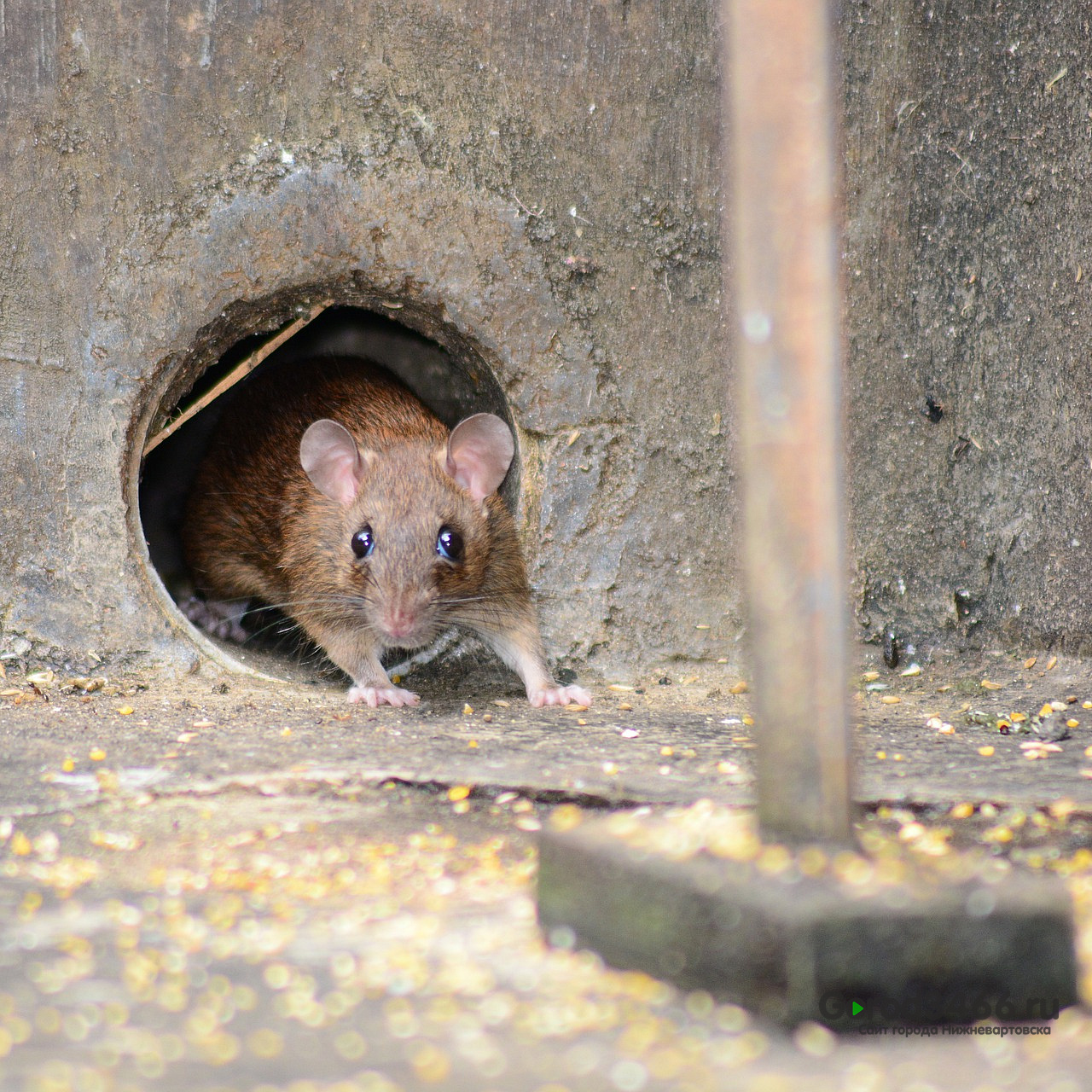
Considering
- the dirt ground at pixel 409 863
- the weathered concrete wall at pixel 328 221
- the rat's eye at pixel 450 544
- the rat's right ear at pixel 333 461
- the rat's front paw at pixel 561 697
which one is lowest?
the dirt ground at pixel 409 863

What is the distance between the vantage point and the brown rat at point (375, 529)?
187 inches

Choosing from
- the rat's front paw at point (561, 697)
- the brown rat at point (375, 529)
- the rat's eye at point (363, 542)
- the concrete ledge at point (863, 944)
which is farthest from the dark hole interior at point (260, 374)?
the concrete ledge at point (863, 944)

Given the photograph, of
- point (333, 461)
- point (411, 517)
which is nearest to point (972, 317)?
point (411, 517)

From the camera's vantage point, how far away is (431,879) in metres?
2.58

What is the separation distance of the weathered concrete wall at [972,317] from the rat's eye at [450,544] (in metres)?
1.54

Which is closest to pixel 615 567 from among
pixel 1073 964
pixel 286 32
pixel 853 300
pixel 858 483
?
pixel 858 483

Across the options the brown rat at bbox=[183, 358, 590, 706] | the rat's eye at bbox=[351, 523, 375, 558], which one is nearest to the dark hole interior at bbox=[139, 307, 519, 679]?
the brown rat at bbox=[183, 358, 590, 706]

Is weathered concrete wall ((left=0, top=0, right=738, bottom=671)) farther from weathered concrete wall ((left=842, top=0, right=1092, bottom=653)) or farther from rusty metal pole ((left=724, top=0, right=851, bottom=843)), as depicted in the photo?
rusty metal pole ((left=724, top=0, right=851, bottom=843))

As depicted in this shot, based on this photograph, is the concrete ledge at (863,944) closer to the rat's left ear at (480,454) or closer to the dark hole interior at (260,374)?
the rat's left ear at (480,454)

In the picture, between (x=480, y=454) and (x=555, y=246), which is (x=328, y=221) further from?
(x=480, y=454)

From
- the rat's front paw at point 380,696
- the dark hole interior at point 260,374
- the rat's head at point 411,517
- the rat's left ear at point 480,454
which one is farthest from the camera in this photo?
the dark hole interior at point 260,374

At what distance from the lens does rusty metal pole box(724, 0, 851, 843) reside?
6.34 feet

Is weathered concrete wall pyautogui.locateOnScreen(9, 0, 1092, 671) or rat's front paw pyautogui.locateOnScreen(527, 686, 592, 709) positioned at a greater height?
weathered concrete wall pyautogui.locateOnScreen(9, 0, 1092, 671)

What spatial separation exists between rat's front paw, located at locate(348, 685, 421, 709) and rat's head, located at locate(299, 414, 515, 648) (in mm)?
185
